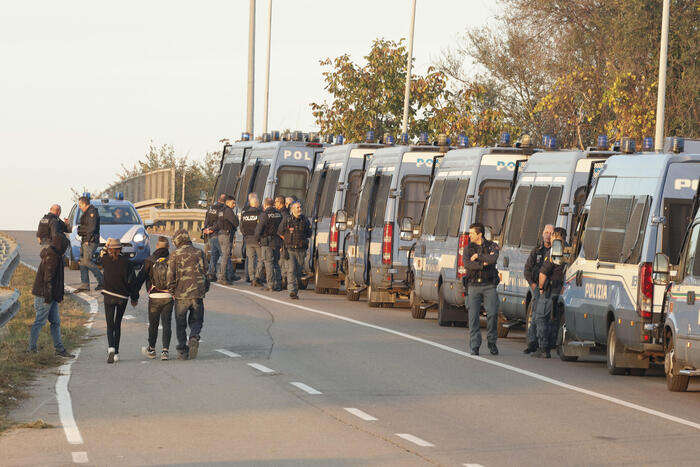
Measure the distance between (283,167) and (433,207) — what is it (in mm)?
8818

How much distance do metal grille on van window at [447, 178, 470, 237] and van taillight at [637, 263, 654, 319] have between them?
6.99 m

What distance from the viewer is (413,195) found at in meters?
26.3

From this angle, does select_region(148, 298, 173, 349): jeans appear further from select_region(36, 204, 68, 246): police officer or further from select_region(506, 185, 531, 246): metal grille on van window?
select_region(506, 185, 531, 246): metal grille on van window

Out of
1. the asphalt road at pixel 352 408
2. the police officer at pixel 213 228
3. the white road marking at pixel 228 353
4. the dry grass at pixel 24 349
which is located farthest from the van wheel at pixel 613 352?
the police officer at pixel 213 228

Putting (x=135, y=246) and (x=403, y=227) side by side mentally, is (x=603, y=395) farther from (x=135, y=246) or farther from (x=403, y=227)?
(x=135, y=246)

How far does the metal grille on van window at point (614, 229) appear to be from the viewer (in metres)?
17.6

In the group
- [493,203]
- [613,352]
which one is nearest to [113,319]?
[613,352]

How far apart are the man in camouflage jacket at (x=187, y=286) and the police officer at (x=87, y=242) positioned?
10.6 meters

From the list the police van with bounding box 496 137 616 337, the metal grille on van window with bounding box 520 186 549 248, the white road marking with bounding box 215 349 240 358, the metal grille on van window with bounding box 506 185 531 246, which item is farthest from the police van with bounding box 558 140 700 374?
the white road marking with bounding box 215 349 240 358

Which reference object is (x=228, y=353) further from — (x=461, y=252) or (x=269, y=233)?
(x=269, y=233)

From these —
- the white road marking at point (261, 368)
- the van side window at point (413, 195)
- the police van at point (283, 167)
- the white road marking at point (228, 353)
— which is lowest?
the white road marking at point (228, 353)

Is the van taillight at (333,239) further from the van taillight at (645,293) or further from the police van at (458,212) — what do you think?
the van taillight at (645,293)

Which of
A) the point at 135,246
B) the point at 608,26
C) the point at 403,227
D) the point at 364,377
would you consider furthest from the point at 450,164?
the point at 608,26

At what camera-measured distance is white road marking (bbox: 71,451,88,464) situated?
35.8 feet
